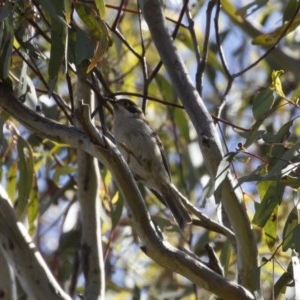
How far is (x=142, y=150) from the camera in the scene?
3.96 m

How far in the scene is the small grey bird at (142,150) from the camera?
3.88 m

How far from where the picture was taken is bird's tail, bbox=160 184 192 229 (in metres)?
3.48

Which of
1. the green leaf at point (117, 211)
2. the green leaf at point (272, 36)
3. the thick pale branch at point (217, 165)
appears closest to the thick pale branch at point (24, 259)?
the green leaf at point (117, 211)

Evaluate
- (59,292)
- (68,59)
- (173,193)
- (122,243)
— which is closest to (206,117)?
(68,59)

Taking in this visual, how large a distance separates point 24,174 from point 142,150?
64 centimetres

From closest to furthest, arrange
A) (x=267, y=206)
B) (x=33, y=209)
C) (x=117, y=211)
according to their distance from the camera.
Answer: (x=267, y=206)
(x=117, y=211)
(x=33, y=209)

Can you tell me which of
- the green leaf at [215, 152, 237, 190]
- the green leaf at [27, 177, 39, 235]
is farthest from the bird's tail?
the green leaf at [215, 152, 237, 190]

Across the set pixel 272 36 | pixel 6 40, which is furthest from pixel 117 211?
pixel 6 40

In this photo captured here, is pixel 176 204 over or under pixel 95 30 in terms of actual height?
under

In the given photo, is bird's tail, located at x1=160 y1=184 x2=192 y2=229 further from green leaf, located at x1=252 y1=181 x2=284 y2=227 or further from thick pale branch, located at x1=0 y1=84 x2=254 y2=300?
thick pale branch, located at x1=0 y1=84 x2=254 y2=300

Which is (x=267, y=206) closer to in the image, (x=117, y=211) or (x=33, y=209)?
(x=117, y=211)

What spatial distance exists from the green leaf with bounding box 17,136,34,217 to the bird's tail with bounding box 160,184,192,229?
526mm

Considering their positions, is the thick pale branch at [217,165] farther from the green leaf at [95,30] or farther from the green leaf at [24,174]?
the green leaf at [24,174]

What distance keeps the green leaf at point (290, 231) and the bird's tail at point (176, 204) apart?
61 centimetres
